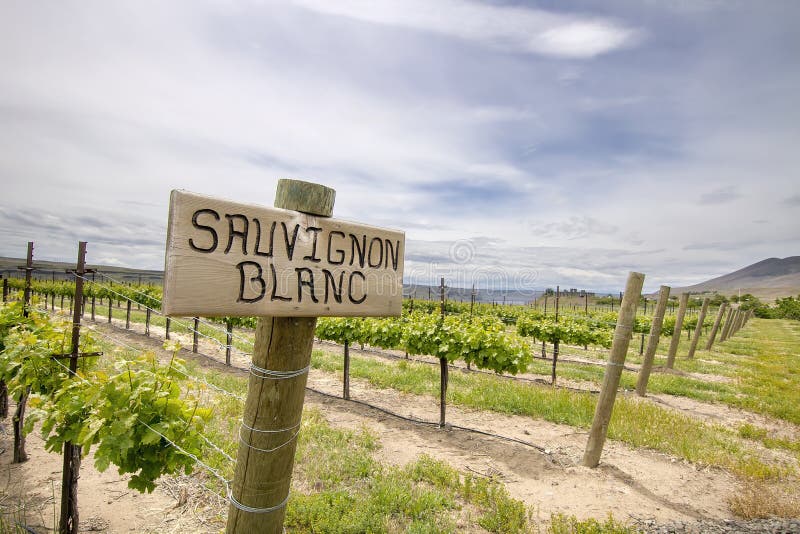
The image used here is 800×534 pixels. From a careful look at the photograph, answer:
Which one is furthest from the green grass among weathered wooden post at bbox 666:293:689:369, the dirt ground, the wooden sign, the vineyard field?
the wooden sign

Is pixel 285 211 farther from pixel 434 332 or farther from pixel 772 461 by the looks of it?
pixel 772 461

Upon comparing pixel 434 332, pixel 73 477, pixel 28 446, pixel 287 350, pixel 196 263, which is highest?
pixel 196 263

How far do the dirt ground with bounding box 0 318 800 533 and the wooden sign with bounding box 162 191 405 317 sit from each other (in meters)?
3.08

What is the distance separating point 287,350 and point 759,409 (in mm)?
10808

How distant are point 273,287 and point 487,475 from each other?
436cm

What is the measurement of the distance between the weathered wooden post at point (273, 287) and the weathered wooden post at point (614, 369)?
418cm

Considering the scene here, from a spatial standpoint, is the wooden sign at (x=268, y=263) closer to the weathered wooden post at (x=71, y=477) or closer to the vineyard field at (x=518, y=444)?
the vineyard field at (x=518, y=444)

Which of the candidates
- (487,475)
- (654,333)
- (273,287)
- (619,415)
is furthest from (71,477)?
(654,333)

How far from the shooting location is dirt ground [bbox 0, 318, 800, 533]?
12.5 feet

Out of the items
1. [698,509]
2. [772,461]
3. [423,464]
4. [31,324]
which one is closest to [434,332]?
[423,464]

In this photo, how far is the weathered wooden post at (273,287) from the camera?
1.52m

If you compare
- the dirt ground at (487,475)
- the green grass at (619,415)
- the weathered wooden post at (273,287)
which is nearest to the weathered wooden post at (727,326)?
the dirt ground at (487,475)

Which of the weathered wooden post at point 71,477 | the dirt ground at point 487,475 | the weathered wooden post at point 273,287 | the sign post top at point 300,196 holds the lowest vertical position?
the dirt ground at point 487,475

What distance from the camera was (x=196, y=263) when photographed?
4.91 ft
